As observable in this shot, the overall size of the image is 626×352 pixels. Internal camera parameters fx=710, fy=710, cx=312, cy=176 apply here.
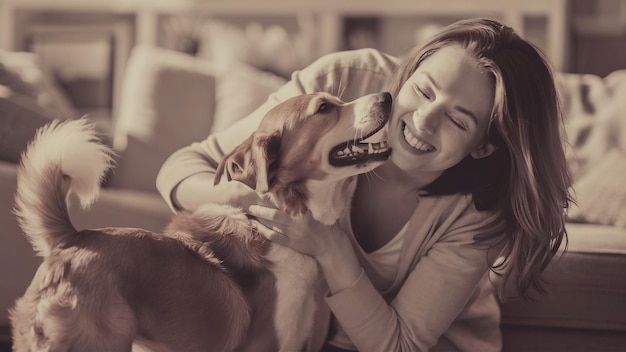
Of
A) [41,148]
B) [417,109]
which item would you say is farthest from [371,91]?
[41,148]

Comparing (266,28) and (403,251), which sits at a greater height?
(403,251)

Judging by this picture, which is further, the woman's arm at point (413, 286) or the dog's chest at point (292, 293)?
the woman's arm at point (413, 286)

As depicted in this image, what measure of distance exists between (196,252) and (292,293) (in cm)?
19

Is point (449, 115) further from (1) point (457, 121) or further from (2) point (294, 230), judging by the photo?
(2) point (294, 230)

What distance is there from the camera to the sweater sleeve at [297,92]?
4.67 feet

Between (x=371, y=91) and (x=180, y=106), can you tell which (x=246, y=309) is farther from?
(x=180, y=106)

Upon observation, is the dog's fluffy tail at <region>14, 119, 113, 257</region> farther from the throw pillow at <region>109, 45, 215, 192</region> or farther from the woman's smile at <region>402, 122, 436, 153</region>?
the throw pillow at <region>109, 45, 215, 192</region>

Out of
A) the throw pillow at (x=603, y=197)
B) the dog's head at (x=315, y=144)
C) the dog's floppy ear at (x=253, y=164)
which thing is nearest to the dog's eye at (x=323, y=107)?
the dog's head at (x=315, y=144)

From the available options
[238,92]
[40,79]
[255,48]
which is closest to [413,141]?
[238,92]

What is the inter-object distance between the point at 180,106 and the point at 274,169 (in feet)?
4.02

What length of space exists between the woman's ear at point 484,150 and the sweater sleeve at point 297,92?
9.6 inches

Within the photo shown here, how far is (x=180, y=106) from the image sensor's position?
236cm

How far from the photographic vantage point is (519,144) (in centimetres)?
132

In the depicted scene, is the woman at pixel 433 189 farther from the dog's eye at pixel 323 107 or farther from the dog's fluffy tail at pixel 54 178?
the dog's fluffy tail at pixel 54 178
